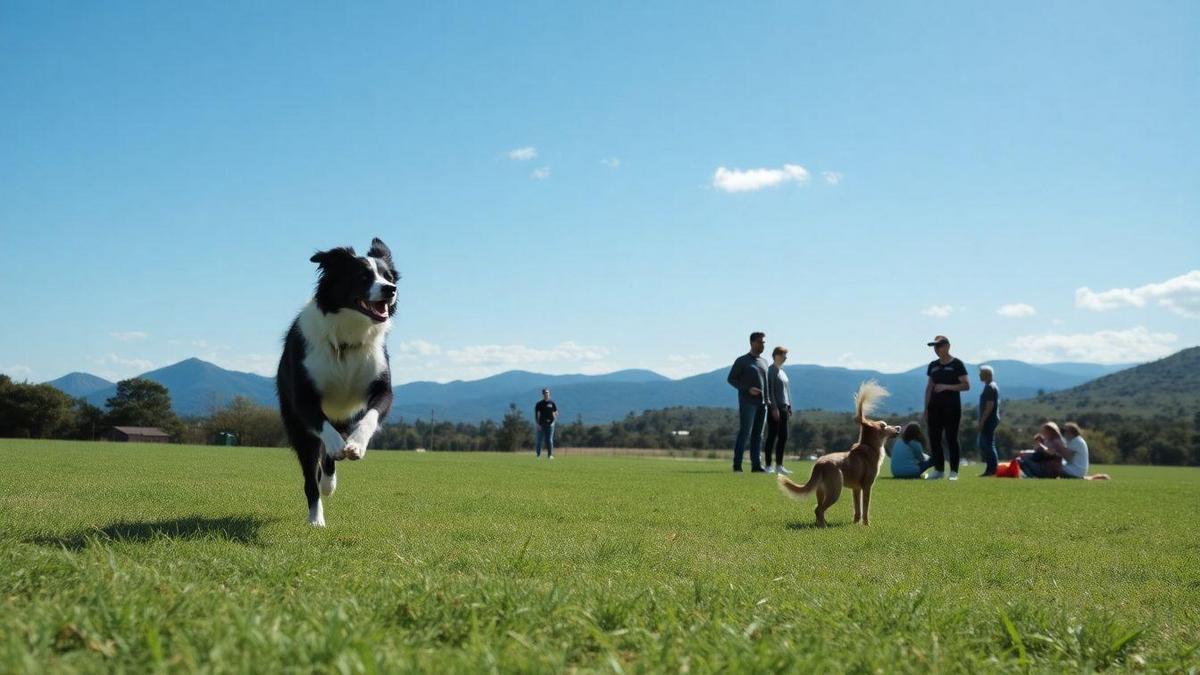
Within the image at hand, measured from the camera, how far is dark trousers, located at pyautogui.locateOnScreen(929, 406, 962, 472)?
18.5 metres

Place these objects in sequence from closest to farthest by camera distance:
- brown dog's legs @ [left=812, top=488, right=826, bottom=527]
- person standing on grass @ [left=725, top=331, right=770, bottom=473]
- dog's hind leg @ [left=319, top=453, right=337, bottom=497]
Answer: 1. dog's hind leg @ [left=319, top=453, right=337, bottom=497]
2. brown dog's legs @ [left=812, top=488, right=826, bottom=527]
3. person standing on grass @ [left=725, top=331, right=770, bottom=473]

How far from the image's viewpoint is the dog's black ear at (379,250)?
827 centimetres

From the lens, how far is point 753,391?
18.9m

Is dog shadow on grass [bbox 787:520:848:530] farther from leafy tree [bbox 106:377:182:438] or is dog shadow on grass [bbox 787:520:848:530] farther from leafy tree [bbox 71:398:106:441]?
leafy tree [bbox 106:377:182:438]

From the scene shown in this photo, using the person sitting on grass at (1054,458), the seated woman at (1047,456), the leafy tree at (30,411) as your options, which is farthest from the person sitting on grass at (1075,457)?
the leafy tree at (30,411)

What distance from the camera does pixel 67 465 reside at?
14727mm

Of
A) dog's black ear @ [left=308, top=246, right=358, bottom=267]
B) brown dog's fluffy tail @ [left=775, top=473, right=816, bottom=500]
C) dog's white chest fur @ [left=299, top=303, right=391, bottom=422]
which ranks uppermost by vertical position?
dog's black ear @ [left=308, top=246, right=358, bottom=267]

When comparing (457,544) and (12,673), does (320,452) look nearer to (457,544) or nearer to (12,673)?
(457,544)

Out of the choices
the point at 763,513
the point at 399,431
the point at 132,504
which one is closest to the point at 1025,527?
the point at 763,513

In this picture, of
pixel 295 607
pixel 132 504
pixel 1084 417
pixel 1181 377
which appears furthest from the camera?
pixel 1181 377

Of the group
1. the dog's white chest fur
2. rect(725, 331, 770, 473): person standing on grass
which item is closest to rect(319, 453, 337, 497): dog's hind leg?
the dog's white chest fur

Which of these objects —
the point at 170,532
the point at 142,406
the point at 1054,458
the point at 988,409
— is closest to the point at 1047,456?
the point at 1054,458

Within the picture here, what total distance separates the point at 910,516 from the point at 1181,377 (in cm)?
22418

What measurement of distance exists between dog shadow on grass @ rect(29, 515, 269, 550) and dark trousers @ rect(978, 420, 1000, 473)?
17.8m
